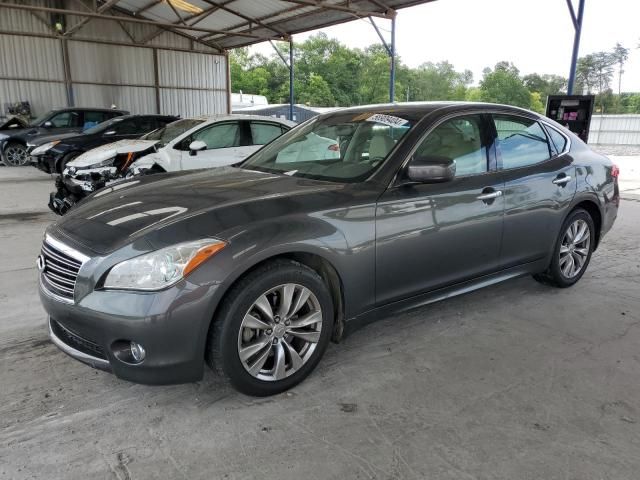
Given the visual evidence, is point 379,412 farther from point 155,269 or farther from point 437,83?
point 437,83

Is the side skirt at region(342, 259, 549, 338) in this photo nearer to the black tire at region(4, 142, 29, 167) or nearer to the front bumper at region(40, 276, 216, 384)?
the front bumper at region(40, 276, 216, 384)

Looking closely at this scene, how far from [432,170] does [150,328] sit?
5.66 feet

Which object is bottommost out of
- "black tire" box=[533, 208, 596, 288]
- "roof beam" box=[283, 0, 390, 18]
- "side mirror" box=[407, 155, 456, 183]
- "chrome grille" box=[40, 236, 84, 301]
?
"black tire" box=[533, 208, 596, 288]

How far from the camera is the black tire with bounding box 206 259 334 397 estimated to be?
2.41 meters

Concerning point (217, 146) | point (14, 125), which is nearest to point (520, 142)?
point (217, 146)

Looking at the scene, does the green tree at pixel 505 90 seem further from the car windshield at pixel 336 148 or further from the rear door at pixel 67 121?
the car windshield at pixel 336 148

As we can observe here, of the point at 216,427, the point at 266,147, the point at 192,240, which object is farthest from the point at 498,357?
the point at 266,147

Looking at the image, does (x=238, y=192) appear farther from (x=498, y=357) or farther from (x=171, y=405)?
(x=498, y=357)

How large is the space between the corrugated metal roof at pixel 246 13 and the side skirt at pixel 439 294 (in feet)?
37.8

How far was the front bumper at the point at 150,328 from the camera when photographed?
2271mm

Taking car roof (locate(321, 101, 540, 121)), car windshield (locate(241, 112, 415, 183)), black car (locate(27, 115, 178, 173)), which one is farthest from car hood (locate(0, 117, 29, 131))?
car roof (locate(321, 101, 540, 121))

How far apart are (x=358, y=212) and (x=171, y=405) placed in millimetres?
1412

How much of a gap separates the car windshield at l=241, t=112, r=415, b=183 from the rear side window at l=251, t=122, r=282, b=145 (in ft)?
15.2

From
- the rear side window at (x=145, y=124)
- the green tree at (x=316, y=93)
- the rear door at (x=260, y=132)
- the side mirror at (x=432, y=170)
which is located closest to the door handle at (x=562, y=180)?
the side mirror at (x=432, y=170)
